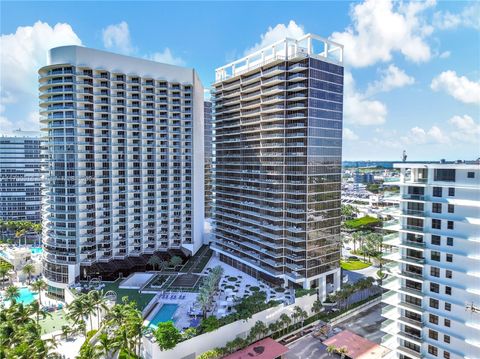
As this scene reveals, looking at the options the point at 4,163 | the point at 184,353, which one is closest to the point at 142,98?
the point at 184,353

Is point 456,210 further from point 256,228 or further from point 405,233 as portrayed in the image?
point 256,228

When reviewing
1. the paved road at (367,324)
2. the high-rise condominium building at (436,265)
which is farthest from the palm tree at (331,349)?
the paved road at (367,324)

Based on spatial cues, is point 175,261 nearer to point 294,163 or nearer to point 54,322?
point 54,322

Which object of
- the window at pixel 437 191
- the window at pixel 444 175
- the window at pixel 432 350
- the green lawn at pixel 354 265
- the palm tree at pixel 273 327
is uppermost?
the window at pixel 444 175

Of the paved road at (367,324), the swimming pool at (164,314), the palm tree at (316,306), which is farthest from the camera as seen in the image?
the palm tree at (316,306)

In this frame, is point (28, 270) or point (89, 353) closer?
point (89, 353)

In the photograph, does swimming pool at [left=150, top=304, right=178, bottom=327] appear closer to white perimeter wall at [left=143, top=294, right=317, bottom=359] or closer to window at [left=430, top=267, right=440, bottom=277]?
white perimeter wall at [left=143, top=294, right=317, bottom=359]

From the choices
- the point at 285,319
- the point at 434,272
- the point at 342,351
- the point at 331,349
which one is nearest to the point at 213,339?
the point at 285,319

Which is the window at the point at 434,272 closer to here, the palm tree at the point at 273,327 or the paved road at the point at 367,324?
the paved road at the point at 367,324
